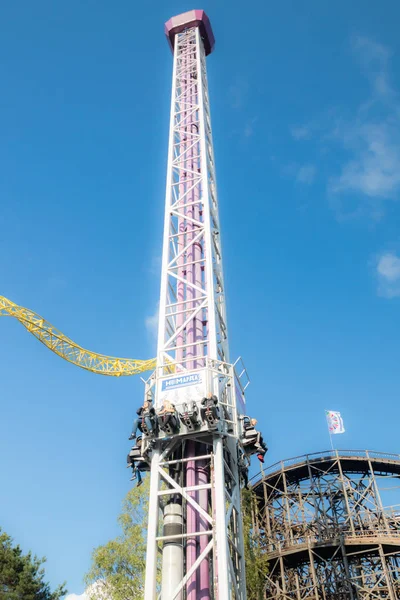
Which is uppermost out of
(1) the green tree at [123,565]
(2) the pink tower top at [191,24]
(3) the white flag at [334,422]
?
(2) the pink tower top at [191,24]

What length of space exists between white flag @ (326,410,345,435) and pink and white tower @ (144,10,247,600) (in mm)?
26942

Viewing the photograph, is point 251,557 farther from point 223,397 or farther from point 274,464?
point 274,464

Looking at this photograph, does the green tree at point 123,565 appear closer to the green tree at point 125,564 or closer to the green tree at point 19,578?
the green tree at point 125,564

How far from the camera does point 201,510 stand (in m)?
18.5

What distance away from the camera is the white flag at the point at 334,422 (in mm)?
49294

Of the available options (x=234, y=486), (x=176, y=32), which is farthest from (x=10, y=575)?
(x=176, y=32)

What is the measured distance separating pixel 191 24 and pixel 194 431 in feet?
106

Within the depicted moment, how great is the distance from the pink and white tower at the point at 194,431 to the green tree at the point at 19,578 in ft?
54.0

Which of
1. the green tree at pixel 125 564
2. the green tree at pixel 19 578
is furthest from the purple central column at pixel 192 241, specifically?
the green tree at pixel 19 578

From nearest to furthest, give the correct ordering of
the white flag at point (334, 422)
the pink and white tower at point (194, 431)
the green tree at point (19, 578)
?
the pink and white tower at point (194, 431) < the green tree at point (19, 578) < the white flag at point (334, 422)

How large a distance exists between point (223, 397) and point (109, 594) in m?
11.7

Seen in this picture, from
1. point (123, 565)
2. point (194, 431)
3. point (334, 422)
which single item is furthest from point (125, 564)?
point (334, 422)

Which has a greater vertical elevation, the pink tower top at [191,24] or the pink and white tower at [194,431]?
the pink tower top at [191,24]

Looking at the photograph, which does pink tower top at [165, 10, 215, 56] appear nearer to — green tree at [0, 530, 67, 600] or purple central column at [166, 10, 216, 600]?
purple central column at [166, 10, 216, 600]
